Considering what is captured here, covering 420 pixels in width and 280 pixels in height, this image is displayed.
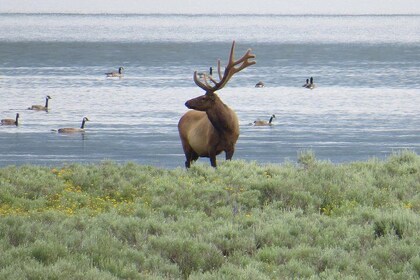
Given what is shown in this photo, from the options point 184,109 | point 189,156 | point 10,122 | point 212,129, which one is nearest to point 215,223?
point 212,129

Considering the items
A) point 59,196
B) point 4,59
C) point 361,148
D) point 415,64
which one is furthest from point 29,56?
point 59,196

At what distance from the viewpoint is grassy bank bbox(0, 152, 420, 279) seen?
1026 centimetres

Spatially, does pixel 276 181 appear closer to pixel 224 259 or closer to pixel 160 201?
pixel 160 201

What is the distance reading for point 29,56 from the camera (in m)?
113

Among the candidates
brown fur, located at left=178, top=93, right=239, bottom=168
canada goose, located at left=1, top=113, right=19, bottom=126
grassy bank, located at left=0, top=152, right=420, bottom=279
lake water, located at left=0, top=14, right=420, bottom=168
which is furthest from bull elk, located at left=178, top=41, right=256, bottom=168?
canada goose, located at left=1, top=113, right=19, bottom=126

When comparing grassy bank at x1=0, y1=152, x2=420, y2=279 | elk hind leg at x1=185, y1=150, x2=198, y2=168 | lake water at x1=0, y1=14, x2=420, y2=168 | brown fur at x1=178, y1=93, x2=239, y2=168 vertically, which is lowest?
lake water at x1=0, y1=14, x2=420, y2=168

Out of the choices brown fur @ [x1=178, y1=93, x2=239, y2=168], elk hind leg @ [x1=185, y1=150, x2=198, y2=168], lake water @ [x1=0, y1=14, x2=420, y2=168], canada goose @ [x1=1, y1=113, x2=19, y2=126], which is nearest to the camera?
brown fur @ [x1=178, y1=93, x2=239, y2=168]

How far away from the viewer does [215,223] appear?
12.3 m

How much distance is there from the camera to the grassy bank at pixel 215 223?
10.3m

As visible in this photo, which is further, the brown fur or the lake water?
the lake water

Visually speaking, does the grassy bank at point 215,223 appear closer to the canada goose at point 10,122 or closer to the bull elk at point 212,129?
the bull elk at point 212,129

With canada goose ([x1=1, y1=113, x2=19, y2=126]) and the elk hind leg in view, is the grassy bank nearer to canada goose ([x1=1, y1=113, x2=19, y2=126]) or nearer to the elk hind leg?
the elk hind leg

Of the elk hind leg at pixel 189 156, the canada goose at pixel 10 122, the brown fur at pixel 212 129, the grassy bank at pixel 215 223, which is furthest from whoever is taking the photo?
the canada goose at pixel 10 122

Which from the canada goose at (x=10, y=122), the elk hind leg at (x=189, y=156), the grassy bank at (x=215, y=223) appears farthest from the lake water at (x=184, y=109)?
the grassy bank at (x=215, y=223)
